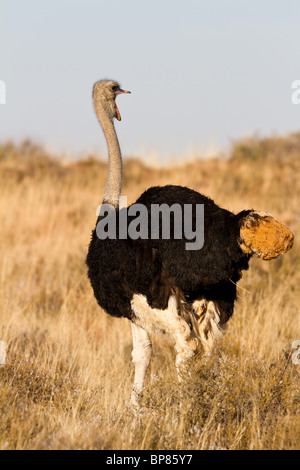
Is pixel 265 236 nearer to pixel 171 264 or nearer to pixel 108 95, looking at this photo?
pixel 171 264

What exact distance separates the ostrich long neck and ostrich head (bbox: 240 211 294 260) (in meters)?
1.42

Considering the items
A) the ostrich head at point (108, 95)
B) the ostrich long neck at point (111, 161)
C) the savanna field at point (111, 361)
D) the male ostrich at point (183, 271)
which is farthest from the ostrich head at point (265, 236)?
the ostrich head at point (108, 95)

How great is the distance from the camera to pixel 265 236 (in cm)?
379

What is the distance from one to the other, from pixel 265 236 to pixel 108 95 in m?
2.28

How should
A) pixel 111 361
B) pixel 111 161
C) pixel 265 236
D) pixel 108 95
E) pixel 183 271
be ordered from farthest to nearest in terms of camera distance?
pixel 111 361 → pixel 108 95 → pixel 111 161 → pixel 183 271 → pixel 265 236

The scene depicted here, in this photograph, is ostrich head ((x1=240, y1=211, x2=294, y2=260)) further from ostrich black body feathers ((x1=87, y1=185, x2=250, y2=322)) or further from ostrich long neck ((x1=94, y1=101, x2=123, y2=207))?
ostrich long neck ((x1=94, y1=101, x2=123, y2=207))

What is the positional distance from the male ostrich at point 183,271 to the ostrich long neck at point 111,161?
224 millimetres

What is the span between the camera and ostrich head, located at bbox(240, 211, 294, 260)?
3793mm

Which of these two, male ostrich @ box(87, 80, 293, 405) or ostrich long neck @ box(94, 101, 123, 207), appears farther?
ostrich long neck @ box(94, 101, 123, 207)

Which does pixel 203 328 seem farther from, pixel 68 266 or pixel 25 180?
pixel 25 180

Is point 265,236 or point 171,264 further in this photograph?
point 171,264

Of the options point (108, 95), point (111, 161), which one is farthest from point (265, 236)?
point (108, 95)

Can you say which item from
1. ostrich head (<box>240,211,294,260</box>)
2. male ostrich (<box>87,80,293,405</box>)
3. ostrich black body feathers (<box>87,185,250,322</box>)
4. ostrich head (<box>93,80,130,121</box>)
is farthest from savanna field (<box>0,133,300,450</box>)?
ostrich head (<box>93,80,130,121</box>)

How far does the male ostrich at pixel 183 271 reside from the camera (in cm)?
390
